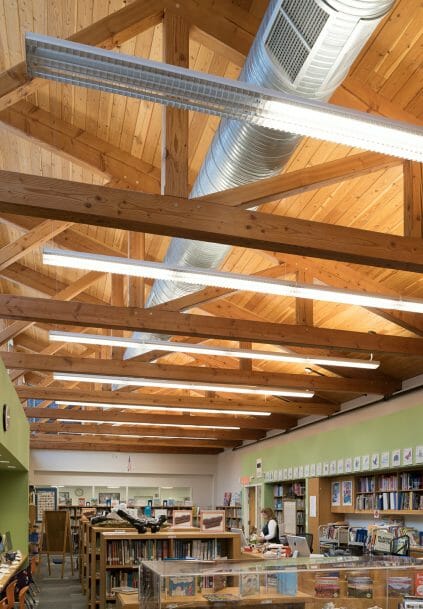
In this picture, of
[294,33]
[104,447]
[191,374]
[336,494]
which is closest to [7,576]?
[191,374]

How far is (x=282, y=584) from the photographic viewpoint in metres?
5.21

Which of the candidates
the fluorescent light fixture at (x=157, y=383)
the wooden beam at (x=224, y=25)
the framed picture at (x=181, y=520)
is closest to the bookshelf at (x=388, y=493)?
the fluorescent light fixture at (x=157, y=383)

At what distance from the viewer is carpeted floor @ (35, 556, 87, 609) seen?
1196 centimetres

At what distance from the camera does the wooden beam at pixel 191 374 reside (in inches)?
427

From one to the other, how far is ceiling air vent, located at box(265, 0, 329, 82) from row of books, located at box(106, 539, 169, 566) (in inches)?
293

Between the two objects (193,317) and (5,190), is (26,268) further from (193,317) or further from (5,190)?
(5,190)

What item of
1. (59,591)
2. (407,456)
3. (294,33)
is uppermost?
(294,33)

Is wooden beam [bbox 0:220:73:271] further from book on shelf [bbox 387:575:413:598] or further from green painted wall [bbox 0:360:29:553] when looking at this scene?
book on shelf [bbox 387:575:413:598]

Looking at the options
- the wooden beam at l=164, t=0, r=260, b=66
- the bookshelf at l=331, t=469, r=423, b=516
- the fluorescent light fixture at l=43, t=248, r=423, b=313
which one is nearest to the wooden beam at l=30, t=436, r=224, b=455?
the bookshelf at l=331, t=469, r=423, b=516

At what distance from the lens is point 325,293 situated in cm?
730

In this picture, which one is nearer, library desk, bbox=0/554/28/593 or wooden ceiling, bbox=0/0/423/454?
wooden ceiling, bbox=0/0/423/454

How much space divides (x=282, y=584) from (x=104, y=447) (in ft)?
60.7

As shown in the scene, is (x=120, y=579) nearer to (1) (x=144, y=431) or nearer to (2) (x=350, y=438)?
(2) (x=350, y=438)

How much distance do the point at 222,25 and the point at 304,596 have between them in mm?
4199
